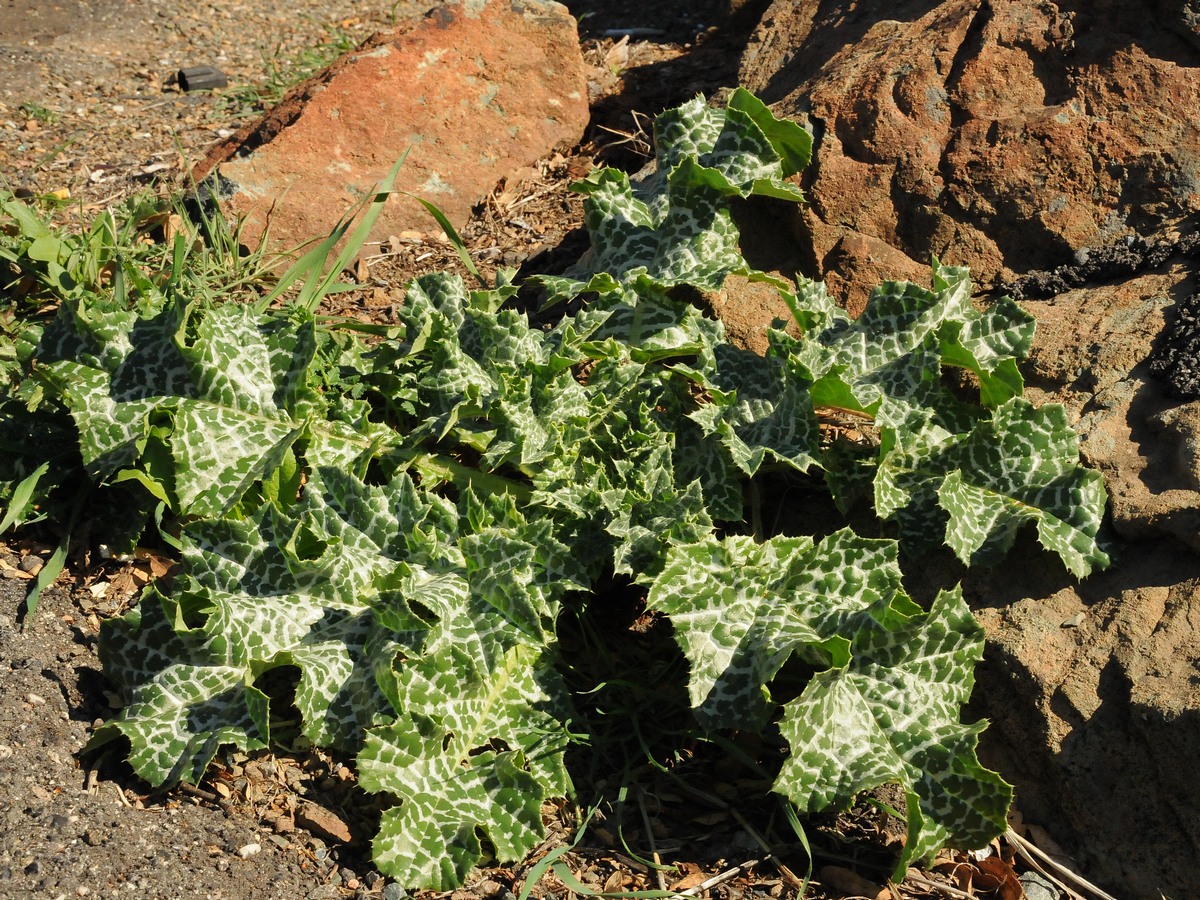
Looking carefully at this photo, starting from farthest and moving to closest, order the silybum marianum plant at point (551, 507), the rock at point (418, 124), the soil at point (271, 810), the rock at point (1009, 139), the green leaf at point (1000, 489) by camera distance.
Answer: the rock at point (418, 124) → the rock at point (1009, 139) → the green leaf at point (1000, 489) → the silybum marianum plant at point (551, 507) → the soil at point (271, 810)

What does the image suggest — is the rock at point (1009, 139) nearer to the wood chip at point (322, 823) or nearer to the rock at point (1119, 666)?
the rock at point (1119, 666)

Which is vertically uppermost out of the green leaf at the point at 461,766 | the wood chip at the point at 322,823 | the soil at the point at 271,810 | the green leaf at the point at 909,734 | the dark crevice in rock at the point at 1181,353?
the dark crevice in rock at the point at 1181,353

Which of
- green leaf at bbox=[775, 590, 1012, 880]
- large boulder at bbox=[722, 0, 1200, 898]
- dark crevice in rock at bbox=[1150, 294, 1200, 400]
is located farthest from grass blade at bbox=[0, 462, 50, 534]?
dark crevice in rock at bbox=[1150, 294, 1200, 400]

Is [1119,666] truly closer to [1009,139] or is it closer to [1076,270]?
[1076,270]

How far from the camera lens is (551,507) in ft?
8.83

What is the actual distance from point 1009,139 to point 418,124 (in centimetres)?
211

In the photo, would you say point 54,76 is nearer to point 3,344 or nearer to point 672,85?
point 3,344

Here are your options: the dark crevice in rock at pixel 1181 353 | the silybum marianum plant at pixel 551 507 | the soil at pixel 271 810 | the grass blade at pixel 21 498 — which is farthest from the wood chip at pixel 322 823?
the dark crevice in rock at pixel 1181 353

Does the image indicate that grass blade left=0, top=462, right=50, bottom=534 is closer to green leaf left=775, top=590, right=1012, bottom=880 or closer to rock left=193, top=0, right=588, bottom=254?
rock left=193, top=0, right=588, bottom=254

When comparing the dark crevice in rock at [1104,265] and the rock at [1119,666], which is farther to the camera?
the dark crevice in rock at [1104,265]

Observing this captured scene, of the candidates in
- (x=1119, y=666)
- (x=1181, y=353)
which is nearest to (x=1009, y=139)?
(x=1181, y=353)

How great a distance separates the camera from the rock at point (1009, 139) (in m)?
3.19

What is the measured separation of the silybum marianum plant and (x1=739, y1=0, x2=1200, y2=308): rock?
31cm

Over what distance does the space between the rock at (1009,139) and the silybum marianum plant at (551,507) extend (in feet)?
1.02
